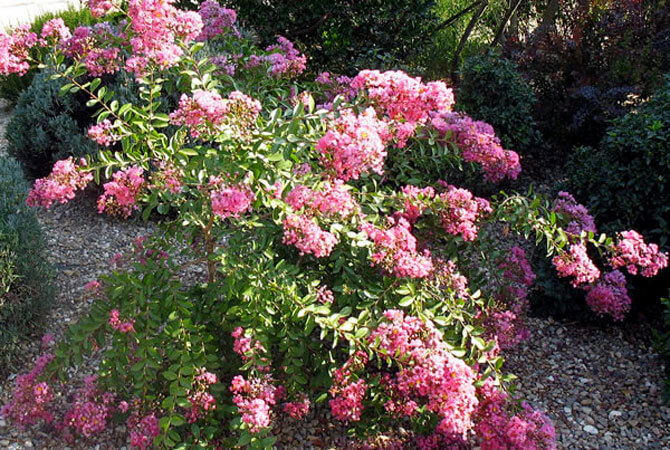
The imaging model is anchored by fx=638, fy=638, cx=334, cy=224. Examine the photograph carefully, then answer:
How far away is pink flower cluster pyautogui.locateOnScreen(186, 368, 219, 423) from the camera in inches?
82.0

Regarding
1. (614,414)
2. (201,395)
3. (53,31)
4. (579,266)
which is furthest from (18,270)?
(614,414)

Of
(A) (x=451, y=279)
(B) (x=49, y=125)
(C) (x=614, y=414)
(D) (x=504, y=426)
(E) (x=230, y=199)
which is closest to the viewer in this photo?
(E) (x=230, y=199)

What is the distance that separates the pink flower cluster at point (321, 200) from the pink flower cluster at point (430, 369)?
1.22ft

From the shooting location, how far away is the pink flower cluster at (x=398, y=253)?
2084 millimetres

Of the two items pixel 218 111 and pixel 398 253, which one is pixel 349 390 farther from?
pixel 218 111

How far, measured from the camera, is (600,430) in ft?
8.55

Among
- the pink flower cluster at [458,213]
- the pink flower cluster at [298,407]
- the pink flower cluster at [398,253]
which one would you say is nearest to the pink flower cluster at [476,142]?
the pink flower cluster at [458,213]

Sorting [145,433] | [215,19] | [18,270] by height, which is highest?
[215,19]

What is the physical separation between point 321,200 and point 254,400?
25.9 inches

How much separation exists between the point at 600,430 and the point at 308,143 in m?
1.68

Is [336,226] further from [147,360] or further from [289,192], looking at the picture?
[147,360]

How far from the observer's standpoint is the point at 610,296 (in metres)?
2.69

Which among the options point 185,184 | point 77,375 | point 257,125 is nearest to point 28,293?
point 77,375

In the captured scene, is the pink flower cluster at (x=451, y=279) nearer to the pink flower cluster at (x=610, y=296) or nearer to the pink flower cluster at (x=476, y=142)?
the pink flower cluster at (x=476, y=142)
